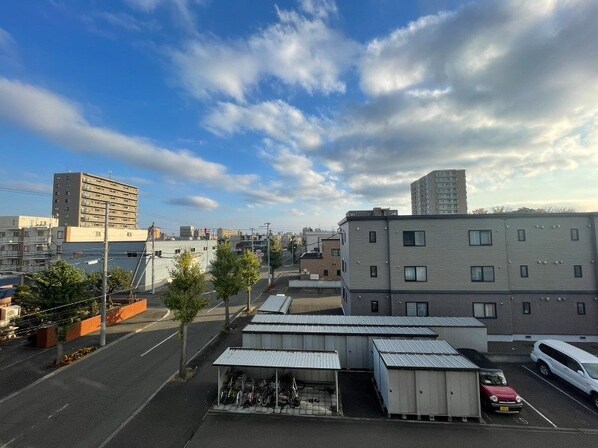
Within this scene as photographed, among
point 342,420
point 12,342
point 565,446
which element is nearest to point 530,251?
point 565,446

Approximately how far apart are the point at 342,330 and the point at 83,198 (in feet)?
324

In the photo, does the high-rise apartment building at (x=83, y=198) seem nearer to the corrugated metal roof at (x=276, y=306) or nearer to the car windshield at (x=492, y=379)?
the corrugated metal roof at (x=276, y=306)

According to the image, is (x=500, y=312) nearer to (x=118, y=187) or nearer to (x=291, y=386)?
(x=291, y=386)

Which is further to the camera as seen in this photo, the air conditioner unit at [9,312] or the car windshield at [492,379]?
the air conditioner unit at [9,312]

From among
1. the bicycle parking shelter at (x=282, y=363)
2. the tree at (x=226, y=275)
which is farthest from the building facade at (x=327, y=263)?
the bicycle parking shelter at (x=282, y=363)

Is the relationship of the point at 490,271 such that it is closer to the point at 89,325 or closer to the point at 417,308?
the point at 417,308

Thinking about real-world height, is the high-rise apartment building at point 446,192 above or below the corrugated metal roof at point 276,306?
above

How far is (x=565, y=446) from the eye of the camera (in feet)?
33.0

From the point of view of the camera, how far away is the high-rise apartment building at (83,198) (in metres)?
84.9

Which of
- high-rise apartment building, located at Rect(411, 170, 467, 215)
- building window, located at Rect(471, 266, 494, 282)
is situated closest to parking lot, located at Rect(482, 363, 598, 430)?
building window, located at Rect(471, 266, 494, 282)

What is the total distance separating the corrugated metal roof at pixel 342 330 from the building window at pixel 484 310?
6.84 metres

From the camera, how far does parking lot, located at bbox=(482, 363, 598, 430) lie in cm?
1148

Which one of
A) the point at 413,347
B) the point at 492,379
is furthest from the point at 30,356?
the point at 492,379

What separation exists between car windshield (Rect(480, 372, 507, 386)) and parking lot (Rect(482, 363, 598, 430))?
3.79ft
